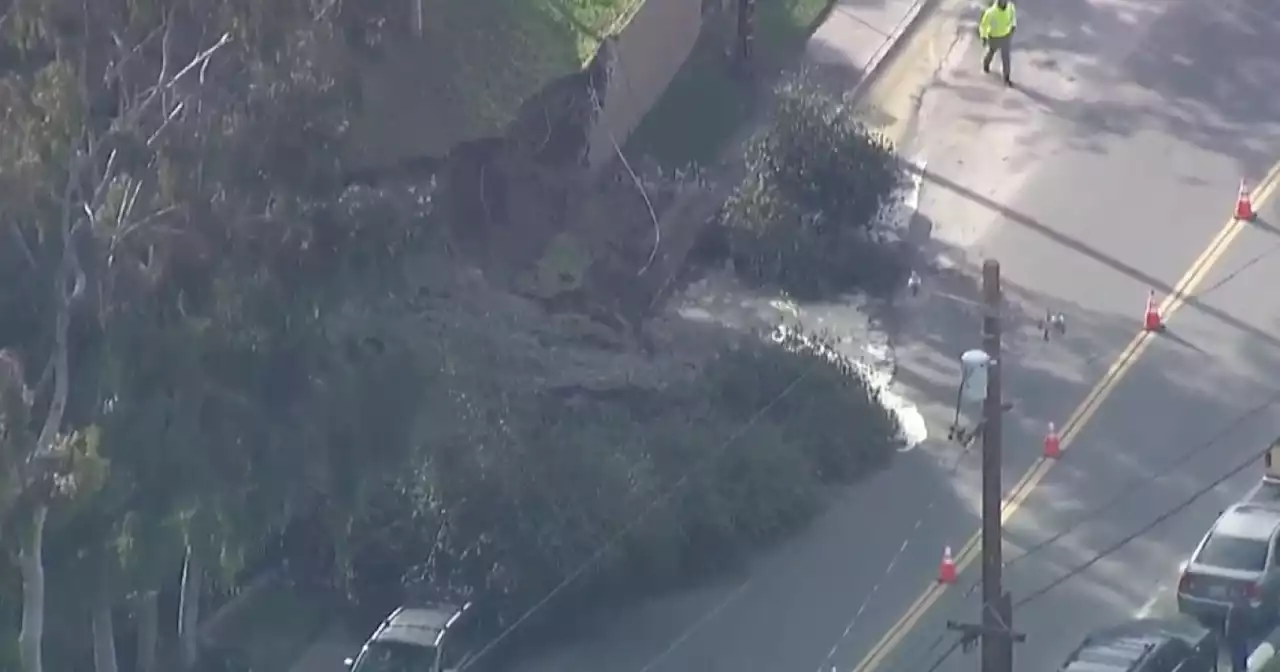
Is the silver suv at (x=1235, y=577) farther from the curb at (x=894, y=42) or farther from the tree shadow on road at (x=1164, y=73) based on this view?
the curb at (x=894, y=42)

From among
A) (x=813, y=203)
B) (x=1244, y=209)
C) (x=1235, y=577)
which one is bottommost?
(x=1235, y=577)

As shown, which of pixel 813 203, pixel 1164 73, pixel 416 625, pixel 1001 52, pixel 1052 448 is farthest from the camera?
pixel 1164 73

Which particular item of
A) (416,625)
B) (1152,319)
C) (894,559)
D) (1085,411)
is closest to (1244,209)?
(1152,319)

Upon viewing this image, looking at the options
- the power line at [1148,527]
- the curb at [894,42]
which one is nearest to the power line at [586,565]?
the power line at [1148,527]

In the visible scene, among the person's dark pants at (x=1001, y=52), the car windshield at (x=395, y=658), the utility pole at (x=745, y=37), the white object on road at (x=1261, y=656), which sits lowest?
the car windshield at (x=395, y=658)

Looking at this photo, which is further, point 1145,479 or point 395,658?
point 1145,479

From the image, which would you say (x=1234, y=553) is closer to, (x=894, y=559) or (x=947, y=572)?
(x=947, y=572)

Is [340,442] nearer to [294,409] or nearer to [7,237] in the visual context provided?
[294,409]

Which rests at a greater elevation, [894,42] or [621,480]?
[894,42]
